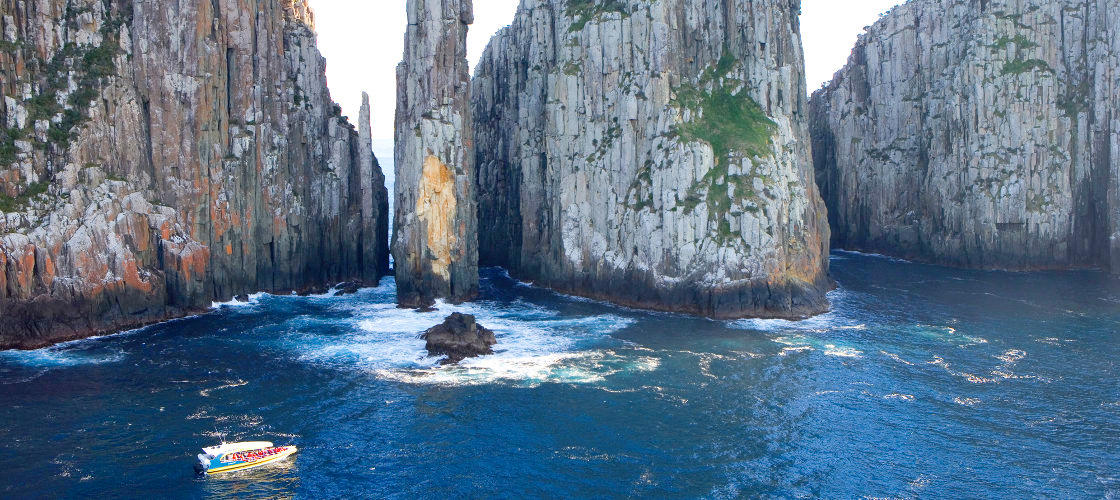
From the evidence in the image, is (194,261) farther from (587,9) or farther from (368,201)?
(587,9)

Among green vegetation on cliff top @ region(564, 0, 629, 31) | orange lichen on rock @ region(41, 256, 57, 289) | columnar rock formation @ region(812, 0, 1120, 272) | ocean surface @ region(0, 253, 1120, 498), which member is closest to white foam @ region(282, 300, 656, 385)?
ocean surface @ region(0, 253, 1120, 498)

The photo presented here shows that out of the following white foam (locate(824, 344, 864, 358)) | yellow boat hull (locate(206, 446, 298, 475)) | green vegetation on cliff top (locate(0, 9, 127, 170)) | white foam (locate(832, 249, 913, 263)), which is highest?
green vegetation on cliff top (locate(0, 9, 127, 170))

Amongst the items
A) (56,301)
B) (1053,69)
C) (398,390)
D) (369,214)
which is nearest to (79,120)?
(56,301)

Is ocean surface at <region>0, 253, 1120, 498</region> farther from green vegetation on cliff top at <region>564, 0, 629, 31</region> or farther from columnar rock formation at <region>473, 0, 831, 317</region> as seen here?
green vegetation on cliff top at <region>564, 0, 629, 31</region>

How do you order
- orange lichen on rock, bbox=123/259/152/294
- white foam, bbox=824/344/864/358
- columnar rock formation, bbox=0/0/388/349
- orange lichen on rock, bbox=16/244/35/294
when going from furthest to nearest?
orange lichen on rock, bbox=123/259/152/294
columnar rock formation, bbox=0/0/388/349
orange lichen on rock, bbox=16/244/35/294
white foam, bbox=824/344/864/358

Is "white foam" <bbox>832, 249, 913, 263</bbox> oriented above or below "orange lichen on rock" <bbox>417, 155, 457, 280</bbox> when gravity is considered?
below

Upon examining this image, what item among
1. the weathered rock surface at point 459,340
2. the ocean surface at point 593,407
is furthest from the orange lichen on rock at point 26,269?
the weathered rock surface at point 459,340

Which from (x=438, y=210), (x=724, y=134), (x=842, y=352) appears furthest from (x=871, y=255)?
(x=438, y=210)

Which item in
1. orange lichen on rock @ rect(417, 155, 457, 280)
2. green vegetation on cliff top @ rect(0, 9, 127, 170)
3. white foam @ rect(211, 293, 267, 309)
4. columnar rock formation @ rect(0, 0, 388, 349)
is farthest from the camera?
orange lichen on rock @ rect(417, 155, 457, 280)
